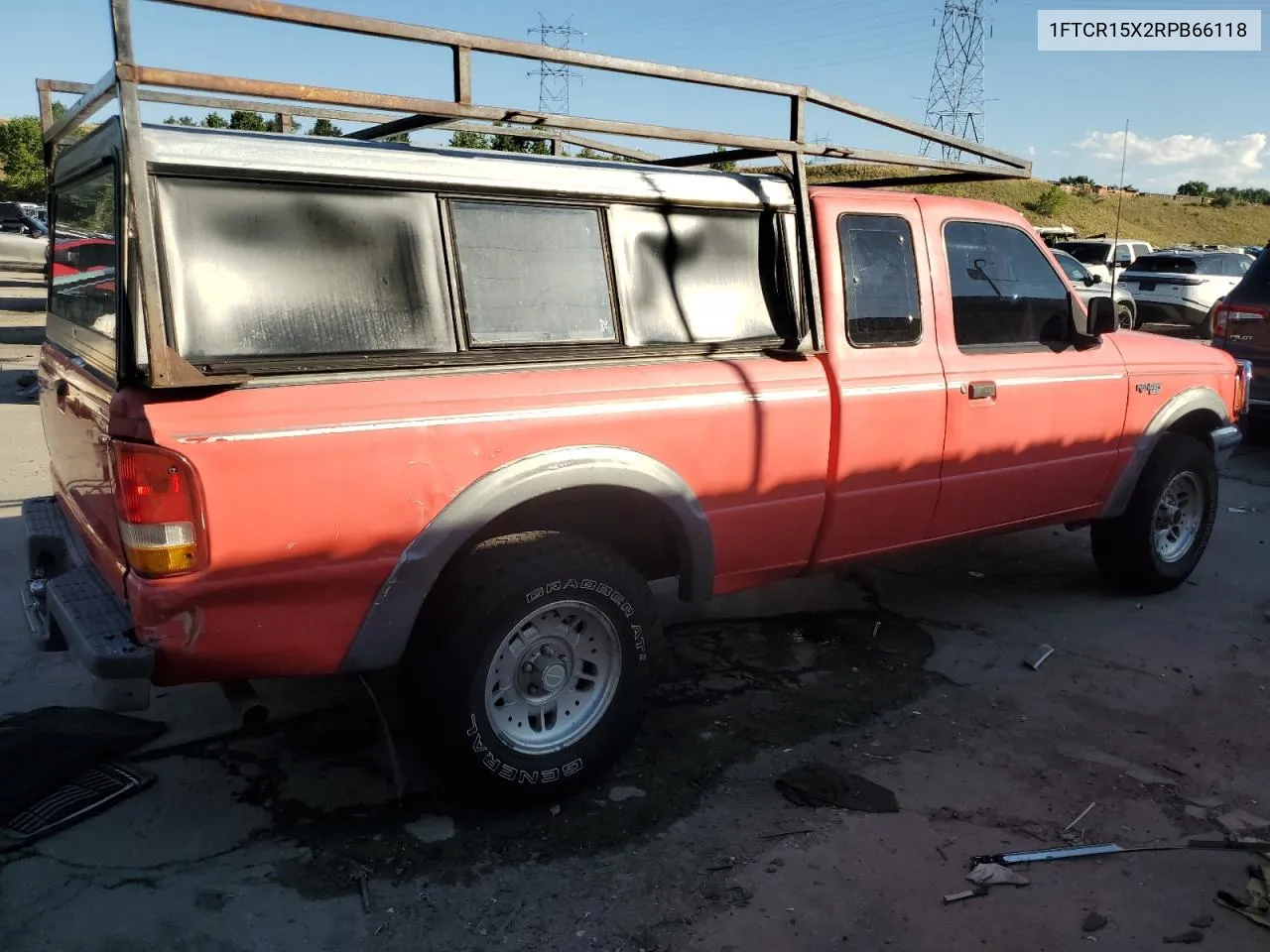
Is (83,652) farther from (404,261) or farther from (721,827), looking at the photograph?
(721,827)

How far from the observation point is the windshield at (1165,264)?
1686 centimetres

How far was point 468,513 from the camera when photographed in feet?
9.79

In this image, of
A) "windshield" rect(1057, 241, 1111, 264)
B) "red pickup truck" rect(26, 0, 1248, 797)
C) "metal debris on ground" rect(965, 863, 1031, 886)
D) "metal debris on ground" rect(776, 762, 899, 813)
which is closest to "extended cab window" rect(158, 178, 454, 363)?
"red pickup truck" rect(26, 0, 1248, 797)

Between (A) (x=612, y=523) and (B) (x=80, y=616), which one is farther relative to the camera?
(A) (x=612, y=523)

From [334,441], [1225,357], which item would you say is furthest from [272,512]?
[1225,357]

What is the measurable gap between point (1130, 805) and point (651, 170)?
2722 millimetres

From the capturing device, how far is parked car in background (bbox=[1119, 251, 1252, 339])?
16.3 meters

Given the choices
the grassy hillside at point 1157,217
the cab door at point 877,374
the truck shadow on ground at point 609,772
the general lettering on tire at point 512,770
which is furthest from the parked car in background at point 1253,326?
the grassy hillside at point 1157,217

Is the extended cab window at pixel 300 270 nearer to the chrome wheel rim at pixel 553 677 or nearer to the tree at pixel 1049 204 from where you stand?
the chrome wheel rim at pixel 553 677

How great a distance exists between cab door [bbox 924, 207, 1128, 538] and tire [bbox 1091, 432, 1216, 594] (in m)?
0.45

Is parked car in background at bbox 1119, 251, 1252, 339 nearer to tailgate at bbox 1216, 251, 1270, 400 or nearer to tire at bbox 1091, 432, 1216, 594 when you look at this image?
tailgate at bbox 1216, 251, 1270, 400

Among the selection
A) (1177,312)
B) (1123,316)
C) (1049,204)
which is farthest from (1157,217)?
(1123,316)

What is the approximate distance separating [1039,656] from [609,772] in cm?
226

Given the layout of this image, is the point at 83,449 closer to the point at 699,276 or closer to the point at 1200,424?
the point at 699,276
